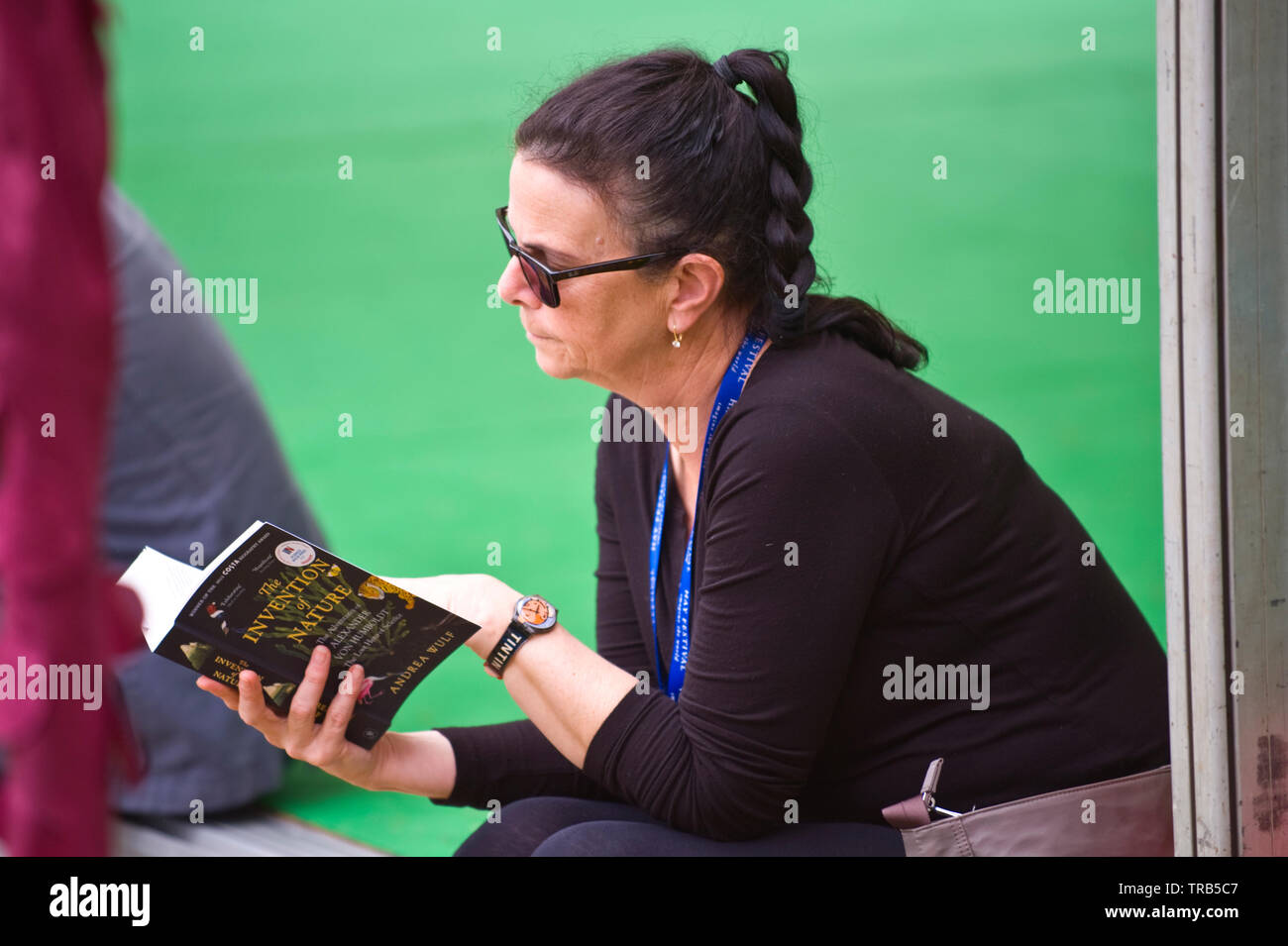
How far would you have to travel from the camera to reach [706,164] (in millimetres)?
1594

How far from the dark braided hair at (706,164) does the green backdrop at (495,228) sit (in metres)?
1.73

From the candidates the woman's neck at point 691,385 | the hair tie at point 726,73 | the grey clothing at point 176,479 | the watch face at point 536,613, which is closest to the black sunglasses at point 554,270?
the woman's neck at point 691,385

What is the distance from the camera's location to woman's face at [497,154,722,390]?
5.26ft

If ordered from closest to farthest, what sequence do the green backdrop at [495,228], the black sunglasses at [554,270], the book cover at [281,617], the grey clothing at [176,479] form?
1. the book cover at [281,617]
2. the black sunglasses at [554,270]
3. the grey clothing at [176,479]
4. the green backdrop at [495,228]

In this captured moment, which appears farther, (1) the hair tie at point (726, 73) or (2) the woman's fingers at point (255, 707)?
(1) the hair tie at point (726, 73)

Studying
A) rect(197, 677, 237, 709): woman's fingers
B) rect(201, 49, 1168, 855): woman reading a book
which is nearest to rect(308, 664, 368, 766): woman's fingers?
rect(201, 49, 1168, 855): woman reading a book

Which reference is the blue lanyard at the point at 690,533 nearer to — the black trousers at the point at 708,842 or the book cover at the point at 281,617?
the black trousers at the point at 708,842

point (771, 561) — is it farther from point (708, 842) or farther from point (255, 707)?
point (255, 707)

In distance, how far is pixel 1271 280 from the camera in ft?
4.81

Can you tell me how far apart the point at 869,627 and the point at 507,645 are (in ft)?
1.37

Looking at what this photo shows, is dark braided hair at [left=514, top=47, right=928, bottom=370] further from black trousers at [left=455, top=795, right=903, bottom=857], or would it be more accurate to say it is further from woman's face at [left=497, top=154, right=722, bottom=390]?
black trousers at [left=455, top=795, right=903, bottom=857]

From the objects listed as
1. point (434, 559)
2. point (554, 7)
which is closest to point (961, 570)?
point (434, 559)

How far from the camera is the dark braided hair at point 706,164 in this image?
158 cm

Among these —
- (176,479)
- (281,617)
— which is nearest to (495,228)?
(176,479)
